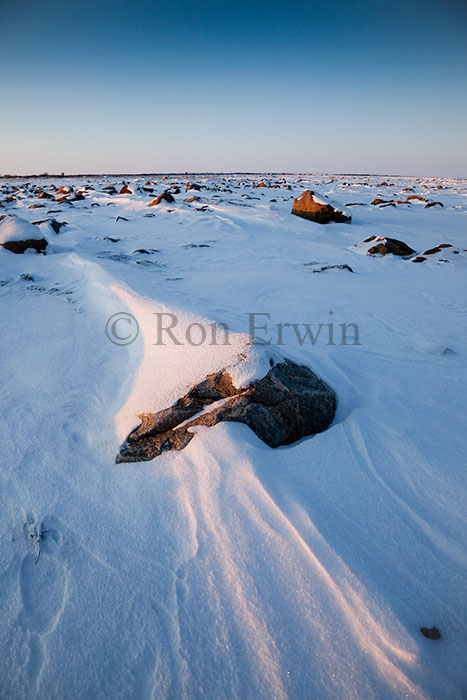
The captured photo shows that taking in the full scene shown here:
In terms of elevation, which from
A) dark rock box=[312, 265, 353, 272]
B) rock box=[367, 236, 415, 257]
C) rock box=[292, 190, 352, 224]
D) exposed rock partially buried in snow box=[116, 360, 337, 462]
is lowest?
exposed rock partially buried in snow box=[116, 360, 337, 462]

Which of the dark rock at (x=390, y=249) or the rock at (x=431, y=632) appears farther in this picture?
the dark rock at (x=390, y=249)

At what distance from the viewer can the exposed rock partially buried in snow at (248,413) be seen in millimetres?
1680

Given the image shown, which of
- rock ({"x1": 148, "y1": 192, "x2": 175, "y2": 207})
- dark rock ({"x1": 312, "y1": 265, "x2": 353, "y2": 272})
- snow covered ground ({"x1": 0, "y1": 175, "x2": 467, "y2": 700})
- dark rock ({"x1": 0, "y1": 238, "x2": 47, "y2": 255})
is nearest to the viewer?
snow covered ground ({"x1": 0, "y1": 175, "x2": 467, "y2": 700})

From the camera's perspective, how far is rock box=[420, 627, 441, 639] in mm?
1016

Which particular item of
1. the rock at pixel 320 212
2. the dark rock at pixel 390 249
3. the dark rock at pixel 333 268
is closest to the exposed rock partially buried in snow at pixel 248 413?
the dark rock at pixel 333 268

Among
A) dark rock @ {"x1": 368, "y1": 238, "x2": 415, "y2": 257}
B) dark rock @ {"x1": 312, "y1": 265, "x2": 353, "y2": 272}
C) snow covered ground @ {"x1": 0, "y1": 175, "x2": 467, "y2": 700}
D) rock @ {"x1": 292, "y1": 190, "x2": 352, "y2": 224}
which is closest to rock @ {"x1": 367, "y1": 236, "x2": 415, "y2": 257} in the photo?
dark rock @ {"x1": 368, "y1": 238, "x2": 415, "y2": 257}

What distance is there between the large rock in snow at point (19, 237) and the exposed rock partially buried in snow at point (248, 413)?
186 inches

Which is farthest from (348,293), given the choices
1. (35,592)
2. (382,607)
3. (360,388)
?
(35,592)

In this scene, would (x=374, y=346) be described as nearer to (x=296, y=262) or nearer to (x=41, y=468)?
(x=41, y=468)

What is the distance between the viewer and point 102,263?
4.57 metres

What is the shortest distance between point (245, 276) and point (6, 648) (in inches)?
163

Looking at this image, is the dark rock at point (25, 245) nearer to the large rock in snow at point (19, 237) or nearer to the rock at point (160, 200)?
the large rock in snow at point (19, 237)

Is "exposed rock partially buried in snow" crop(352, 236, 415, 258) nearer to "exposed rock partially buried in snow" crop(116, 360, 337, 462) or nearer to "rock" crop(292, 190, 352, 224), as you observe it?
"rock" crop(292, 190, 352, 224)

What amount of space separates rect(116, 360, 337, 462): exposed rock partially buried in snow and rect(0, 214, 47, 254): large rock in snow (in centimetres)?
472
